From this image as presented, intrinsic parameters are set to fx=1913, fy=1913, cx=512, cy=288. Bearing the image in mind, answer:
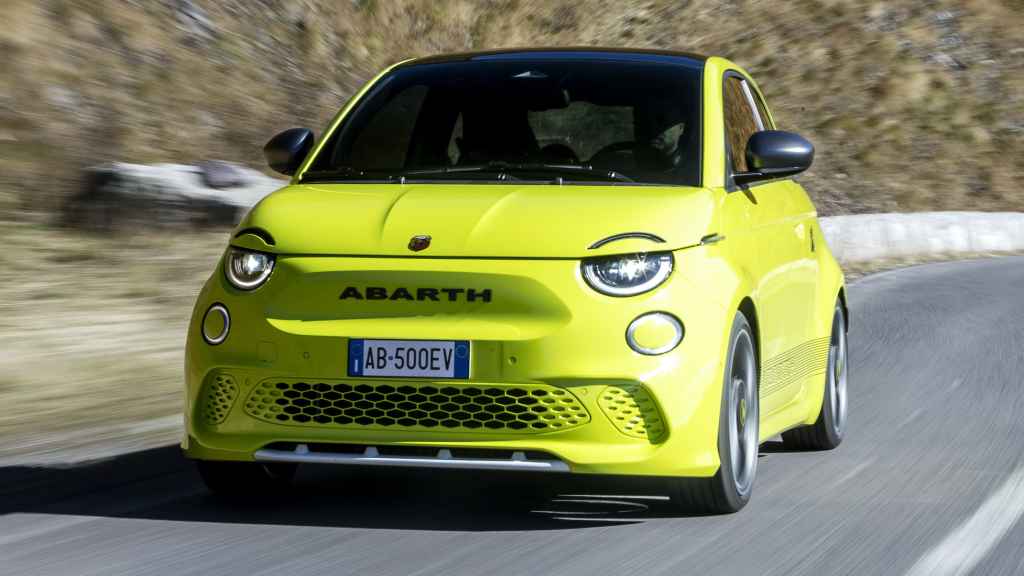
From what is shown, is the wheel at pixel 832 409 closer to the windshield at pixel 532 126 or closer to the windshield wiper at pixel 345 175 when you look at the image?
the windshield at pixel 532 126

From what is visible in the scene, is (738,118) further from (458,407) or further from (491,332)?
(458,407)

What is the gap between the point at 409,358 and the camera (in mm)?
6121

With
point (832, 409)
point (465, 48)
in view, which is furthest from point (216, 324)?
point (465, 48)

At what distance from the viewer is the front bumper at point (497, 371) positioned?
6.10 meters

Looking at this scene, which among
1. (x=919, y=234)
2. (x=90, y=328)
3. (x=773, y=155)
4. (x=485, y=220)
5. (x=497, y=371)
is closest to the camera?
(x=497, y=371)

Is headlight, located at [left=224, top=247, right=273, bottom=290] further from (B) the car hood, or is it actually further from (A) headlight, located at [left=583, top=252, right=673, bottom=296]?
(A) headlight, located at [left=583, top=252, right=673, bottom=296]

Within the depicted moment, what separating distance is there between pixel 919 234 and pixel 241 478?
23327 mm

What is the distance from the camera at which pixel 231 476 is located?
6922mm

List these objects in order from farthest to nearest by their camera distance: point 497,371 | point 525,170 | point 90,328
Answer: point 90,328 → point 525,170 → point 497,371

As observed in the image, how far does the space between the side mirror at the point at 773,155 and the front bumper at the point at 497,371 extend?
3.56ft

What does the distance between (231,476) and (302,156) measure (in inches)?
54.7

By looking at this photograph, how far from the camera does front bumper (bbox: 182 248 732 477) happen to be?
20.0 feet

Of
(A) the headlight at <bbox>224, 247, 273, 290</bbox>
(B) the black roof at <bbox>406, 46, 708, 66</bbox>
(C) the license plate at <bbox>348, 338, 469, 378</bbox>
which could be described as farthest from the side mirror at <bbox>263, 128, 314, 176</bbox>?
(C) the license plate at <bbox>348, 338, 469, 378</bbox>

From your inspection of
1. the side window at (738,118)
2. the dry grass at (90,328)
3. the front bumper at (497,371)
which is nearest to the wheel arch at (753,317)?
the front bumper at (497,371)
